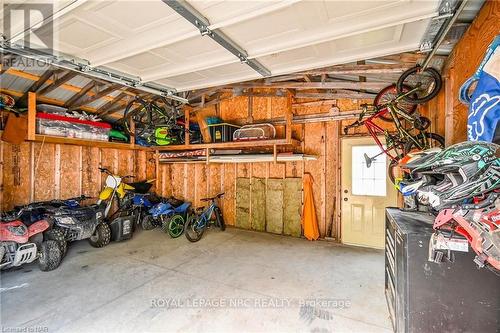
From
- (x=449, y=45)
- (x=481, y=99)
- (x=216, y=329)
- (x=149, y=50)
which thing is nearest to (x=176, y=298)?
(x=216, y=329)

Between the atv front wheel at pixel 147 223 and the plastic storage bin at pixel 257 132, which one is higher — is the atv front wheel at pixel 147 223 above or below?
below

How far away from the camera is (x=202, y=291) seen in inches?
102

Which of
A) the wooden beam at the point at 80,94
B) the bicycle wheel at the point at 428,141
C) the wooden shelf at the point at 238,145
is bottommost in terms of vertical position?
the bicycle wheel at the point at 428,141

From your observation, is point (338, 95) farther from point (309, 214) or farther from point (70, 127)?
point (70, 127)

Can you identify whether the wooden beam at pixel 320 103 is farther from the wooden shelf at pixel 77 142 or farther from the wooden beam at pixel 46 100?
the wooden beam at pixel 46 100

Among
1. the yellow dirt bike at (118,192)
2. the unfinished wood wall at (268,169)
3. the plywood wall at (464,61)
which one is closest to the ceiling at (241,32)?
the plywood wall at (464,61)

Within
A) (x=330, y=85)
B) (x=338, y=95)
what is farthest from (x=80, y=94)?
(x=338, y=95)

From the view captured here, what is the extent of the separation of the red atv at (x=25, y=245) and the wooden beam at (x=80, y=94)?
225 cm

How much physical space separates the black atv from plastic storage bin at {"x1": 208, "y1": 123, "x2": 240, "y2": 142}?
2.47 metres

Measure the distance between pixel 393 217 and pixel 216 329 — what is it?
5.64 feet

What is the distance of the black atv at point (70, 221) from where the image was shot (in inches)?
134

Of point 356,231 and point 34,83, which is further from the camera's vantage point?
point 356,231

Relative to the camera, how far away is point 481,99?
1.21 m

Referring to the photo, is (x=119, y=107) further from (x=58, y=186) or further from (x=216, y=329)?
(x=216, y=329)
